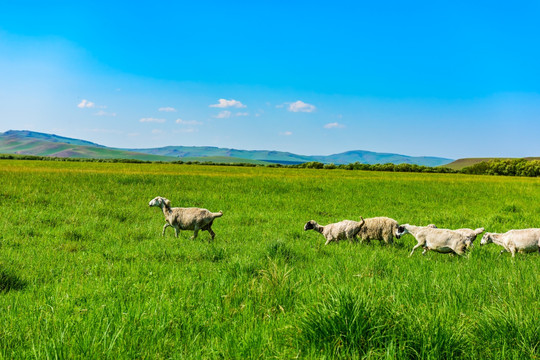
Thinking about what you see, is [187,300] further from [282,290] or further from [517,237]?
[517,237]

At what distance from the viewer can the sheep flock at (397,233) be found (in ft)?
28.2

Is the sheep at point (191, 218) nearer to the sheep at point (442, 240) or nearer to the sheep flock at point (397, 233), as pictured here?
the sheep flock at point (397, 233)

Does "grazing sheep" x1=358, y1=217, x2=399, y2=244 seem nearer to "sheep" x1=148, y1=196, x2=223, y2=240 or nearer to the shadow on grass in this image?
"sheep" x1=148, y1=196, x2=223, y2=240

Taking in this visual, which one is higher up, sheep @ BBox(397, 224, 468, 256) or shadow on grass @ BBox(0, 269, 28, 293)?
sheep @ BBox(397, 224, 468, 256)

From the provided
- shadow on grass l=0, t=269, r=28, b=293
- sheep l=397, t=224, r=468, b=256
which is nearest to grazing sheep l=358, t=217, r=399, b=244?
sheep l=397, t=224, r=468, b=256

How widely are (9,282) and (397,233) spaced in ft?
32.0

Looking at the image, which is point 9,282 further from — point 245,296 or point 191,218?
point 191,218

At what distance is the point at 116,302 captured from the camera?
479 centimetres

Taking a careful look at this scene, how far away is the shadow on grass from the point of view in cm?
577

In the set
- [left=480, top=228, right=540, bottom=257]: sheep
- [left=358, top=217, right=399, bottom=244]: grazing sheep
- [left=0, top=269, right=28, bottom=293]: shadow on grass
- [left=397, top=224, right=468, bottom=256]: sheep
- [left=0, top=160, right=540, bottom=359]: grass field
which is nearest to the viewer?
[left=0, top=160, right=540, bottom=359]: grass field

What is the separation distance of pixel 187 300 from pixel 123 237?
23.9 feet

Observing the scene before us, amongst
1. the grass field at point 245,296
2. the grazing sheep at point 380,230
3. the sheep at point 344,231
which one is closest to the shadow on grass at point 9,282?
the grass field at point 245,296

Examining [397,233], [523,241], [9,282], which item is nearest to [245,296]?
[9,282]

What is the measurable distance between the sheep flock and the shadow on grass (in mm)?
5063
